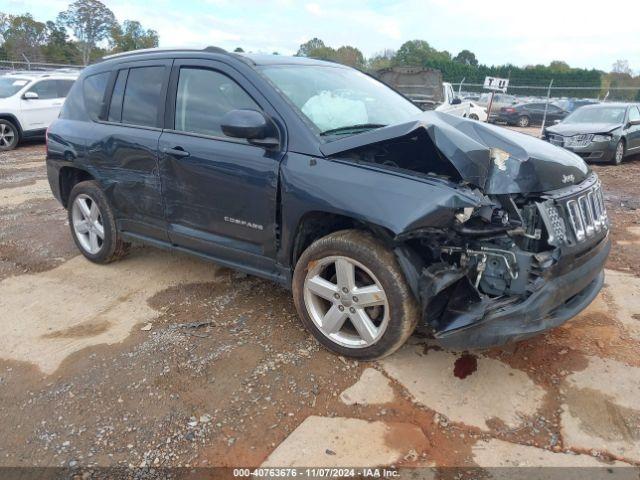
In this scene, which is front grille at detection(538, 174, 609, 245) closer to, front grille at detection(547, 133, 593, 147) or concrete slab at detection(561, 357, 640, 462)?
concrete slab at detection(561, 357, 640, 462)

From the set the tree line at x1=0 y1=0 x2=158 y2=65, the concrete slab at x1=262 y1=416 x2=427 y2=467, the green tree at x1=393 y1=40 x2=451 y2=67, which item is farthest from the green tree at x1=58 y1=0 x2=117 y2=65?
the concrete slab at x1=262 y1=416 x2=427 y2=467

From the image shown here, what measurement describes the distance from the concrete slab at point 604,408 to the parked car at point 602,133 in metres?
8.31

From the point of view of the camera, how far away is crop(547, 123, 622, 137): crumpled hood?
33.9 ft

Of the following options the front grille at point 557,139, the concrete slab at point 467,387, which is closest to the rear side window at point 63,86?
the front grille at point 557,139

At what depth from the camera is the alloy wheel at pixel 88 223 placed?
4559 mm

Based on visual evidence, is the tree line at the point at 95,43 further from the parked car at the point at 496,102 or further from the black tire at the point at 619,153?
the black tire at the point at 619,153

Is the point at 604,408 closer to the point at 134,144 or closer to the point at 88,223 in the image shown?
the point at 134,144

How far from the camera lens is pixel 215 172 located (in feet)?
11.2

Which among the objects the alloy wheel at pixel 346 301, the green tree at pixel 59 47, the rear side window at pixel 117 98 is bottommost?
the alloy wheel at pixel 346 301

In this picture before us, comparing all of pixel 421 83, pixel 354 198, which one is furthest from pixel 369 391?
pixel 421 83

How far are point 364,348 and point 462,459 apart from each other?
85 centimetres

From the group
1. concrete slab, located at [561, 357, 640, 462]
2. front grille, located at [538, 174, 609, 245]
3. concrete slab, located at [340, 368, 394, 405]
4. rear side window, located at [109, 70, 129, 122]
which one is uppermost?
rear side window, located at [109, 70, 129, 122]

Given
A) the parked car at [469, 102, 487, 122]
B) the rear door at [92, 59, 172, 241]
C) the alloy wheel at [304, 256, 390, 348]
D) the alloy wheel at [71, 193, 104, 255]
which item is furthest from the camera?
the parked car at [469, 102, 487, 122]

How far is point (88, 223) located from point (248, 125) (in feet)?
8.03
